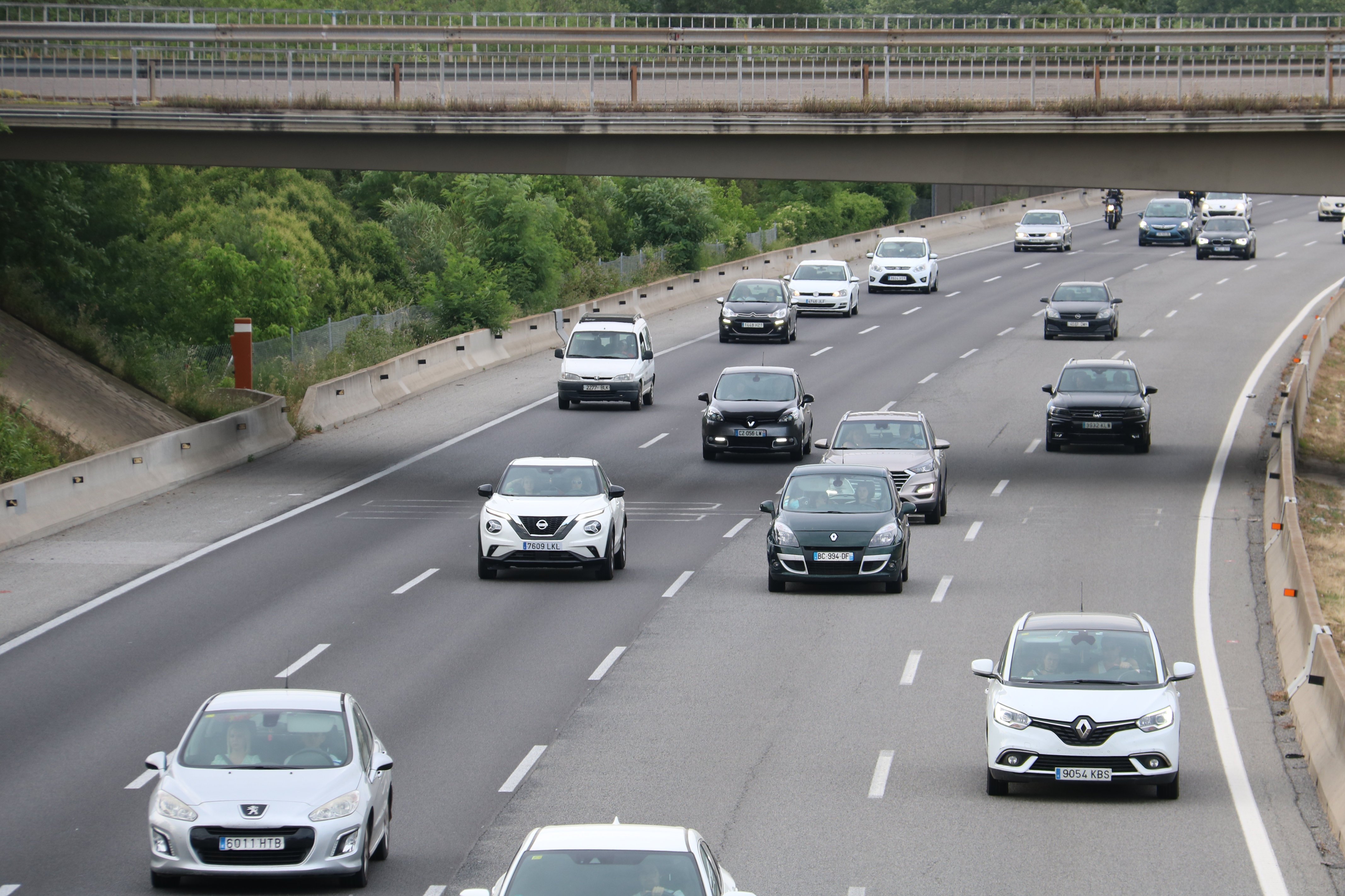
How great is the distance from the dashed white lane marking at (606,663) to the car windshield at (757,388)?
14.6 metres

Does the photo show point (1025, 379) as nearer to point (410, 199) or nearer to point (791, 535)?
point (791, 535)

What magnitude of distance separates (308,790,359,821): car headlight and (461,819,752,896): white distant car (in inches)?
126

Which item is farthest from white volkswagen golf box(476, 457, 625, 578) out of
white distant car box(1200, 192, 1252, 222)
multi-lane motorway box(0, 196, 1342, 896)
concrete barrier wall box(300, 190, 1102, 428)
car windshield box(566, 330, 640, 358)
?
white distant car box(1200, 192, 1252, 222)

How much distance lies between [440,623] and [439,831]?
7.95 m

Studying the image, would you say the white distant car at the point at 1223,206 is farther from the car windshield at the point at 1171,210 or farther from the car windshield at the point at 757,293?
the car windshield at the point at 757,293

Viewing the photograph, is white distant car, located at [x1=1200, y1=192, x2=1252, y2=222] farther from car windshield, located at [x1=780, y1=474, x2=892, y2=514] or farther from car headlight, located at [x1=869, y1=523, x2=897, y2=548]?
car headlight, located at [x1=869, y1=523, x2=897, y2=548]

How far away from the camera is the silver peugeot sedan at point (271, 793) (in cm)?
1194

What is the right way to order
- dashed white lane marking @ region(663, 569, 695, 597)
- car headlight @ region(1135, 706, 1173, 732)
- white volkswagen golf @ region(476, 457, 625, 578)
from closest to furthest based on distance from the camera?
car headlight @ region(1135, 706, 1173, 732), dashed white lane marking @ region(663, 569, 695, 597), white volkswagen golf @ region(476, 457, 625, 578)

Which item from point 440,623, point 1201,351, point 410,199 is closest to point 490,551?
point 440,623

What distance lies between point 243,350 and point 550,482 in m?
16.0

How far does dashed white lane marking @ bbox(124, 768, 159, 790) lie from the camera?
1506cm

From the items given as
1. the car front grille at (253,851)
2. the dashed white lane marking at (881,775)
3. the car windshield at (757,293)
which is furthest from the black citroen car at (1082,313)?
the car front grille at (253,851)

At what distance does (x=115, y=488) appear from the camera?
98.4 feet

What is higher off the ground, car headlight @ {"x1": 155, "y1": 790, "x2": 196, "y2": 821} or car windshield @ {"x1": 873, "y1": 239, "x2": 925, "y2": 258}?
car windshield @ {"x1": 873, "y1": 239, "x2": 925, "y2": 258}
